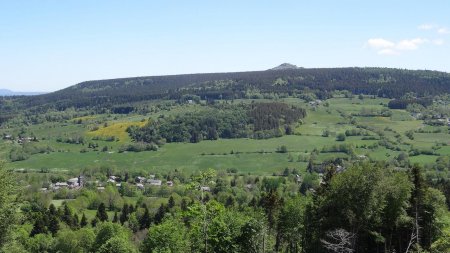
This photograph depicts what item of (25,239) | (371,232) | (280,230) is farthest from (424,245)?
(25,239)

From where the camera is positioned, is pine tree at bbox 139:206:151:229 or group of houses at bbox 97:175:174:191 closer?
pine tree at bbox 139:206:151:229

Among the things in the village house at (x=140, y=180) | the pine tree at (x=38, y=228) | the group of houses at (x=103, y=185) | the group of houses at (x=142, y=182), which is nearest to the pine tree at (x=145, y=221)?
the pine tree at (x=38, y=228)

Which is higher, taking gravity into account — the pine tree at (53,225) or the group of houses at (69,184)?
the pine tree at (53,225)

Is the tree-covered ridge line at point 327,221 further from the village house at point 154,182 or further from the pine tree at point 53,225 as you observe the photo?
the village house at point 154,182

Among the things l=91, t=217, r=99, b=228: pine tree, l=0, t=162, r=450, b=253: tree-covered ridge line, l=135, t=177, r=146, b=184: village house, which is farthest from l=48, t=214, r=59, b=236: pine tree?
l=135, t=177, r=146, b=184: village house

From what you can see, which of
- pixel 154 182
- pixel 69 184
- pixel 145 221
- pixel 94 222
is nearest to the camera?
pixel 145 221

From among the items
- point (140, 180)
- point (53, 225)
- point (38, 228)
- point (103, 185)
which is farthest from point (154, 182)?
point (38, 228)

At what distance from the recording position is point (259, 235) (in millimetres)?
48656

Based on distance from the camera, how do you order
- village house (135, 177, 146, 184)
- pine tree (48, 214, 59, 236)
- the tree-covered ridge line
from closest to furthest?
1. the tree-covered ridge line
2. pine tree (48, 214, 59, 236)
3. village house (135, 177, 146, 184)

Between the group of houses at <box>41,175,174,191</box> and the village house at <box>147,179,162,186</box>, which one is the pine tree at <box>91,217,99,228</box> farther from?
the village house at <box>147,179,162,186</box>

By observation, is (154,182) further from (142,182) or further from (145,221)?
(145,221)

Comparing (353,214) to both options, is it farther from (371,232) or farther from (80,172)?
(80,172)

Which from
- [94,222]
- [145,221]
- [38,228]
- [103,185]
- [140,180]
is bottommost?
[140,180]

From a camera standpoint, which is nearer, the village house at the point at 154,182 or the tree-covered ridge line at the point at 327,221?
the tree-covered ridge line at the point at 327,221
